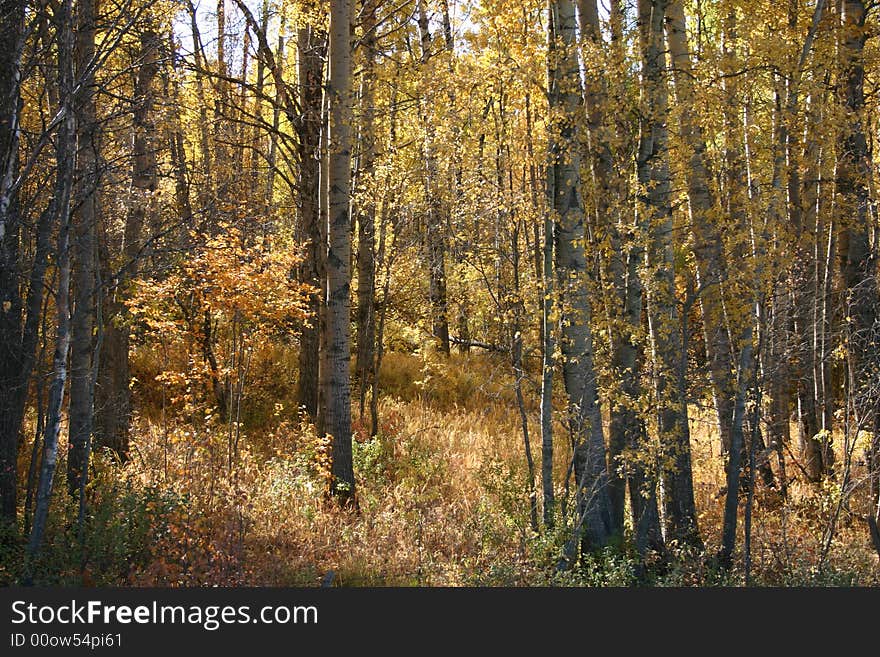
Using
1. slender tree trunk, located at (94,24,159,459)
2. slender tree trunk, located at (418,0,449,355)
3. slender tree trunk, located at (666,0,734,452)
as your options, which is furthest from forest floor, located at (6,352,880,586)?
slender tree trunk, located at (418,0,449,355)

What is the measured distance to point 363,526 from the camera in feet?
27.7

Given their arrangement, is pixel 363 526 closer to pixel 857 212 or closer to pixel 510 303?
pixel 510 303

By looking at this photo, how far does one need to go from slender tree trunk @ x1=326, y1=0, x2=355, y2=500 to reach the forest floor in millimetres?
258

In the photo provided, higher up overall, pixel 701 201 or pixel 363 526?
pixel 701 201

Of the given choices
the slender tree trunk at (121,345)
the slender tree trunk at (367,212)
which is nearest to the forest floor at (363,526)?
the slender tree trunk at (121,345)

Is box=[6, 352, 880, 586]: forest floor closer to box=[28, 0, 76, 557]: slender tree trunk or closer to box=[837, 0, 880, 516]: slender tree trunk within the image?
box=[28, 0, 76, 557]: slender tree trunk

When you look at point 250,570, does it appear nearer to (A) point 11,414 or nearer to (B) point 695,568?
(A) point 11,414

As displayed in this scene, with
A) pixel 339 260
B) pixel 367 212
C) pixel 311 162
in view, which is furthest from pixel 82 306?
pixel 367 212

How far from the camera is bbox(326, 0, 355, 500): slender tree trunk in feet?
30.4

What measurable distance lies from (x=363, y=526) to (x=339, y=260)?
313 cm

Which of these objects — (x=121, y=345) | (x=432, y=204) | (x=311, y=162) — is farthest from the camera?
(x=311, y=162)

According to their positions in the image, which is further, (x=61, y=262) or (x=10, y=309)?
(x=10, y=309)

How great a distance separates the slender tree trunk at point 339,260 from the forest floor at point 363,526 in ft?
0.85

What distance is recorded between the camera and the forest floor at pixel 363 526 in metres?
6.91
